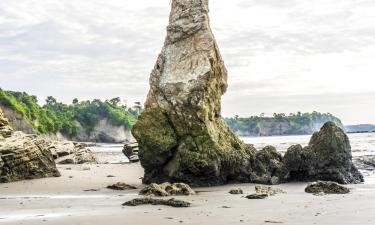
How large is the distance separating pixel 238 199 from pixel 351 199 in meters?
2.79

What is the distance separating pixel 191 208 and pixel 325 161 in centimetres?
854

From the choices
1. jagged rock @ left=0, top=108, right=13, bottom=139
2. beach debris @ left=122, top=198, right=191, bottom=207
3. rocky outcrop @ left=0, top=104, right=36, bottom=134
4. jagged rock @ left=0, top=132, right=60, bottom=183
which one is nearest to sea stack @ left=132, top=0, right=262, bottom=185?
jagged rock @ left=0, top=132, right=60, bottom=183

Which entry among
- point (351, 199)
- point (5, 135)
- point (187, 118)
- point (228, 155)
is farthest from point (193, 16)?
point (351, 199)

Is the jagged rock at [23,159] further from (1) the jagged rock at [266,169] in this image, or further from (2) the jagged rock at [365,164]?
(2) the jagged rock at [365,164]

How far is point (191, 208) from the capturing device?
1154cm

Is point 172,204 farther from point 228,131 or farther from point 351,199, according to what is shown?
point 228,131

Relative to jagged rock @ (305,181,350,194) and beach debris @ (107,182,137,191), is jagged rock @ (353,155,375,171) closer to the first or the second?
jagged rock @ (305,181,350,194)

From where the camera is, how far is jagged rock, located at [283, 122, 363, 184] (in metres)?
18.4

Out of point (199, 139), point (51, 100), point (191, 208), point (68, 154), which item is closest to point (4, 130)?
point (199, 139)

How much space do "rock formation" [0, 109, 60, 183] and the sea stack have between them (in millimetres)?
3867

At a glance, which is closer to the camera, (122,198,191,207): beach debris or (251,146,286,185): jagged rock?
(122,198,191,207): beach debris

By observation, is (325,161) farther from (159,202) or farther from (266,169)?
(159,202)

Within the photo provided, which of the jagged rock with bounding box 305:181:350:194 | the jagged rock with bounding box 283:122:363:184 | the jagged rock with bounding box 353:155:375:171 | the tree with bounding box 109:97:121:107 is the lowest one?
the jagged rock with bounding box 353:155:375:171

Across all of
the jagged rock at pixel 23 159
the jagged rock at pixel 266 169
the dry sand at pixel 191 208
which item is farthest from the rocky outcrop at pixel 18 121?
the jagged rock at pixel 266 169
